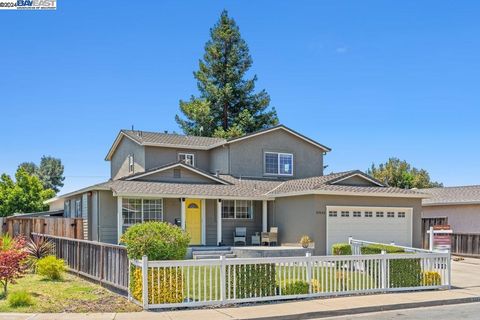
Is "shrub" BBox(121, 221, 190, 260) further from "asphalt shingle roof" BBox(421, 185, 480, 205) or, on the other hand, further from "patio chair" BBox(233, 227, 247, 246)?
"asphalt shingle roof" BBox(421, 185, 480, 205)

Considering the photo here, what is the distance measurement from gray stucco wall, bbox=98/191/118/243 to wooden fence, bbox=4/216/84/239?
201 cm

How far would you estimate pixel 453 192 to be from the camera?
32.0 metres

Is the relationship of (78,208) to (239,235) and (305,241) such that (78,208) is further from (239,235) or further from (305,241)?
(305,241)

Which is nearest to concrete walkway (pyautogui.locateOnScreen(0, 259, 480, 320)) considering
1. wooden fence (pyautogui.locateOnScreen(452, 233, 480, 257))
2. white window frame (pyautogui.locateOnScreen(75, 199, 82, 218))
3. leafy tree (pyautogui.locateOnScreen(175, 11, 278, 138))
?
wooden fence (pyautogui.locateOnScreen(452, 233, 480, 257))

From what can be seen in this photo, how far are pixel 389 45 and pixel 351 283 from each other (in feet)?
40.6

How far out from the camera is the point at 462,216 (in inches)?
1151

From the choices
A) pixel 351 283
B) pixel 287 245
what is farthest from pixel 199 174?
pixel 351 283

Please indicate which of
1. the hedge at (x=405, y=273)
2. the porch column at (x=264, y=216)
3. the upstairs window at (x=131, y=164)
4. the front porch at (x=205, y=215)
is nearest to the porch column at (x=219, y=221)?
the front porch at (x=205, y=215)

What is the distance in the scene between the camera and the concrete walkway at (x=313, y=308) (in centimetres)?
1104

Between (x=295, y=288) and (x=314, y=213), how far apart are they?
10.0 meters

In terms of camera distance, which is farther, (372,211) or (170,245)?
(372,211)

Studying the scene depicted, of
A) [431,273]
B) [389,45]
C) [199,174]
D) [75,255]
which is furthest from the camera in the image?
[199,174]

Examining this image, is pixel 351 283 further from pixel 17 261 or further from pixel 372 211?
pixel 372 211

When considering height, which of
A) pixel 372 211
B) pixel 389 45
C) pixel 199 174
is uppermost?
pixel 389 45
